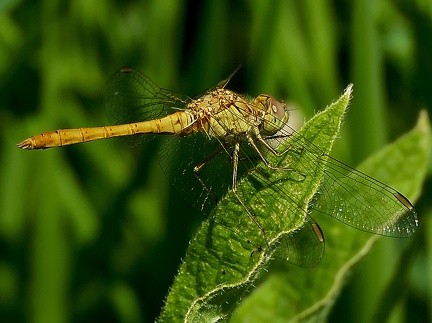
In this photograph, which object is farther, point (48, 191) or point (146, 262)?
point (146, 262)

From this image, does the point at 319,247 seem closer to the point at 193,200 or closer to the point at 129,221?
the point at 193,200

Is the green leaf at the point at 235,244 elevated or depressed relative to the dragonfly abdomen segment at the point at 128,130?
depressed

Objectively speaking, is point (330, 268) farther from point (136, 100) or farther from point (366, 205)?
point (136, 100)

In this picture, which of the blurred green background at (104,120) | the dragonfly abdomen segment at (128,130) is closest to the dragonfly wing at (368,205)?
the blurred green background at (104,120)

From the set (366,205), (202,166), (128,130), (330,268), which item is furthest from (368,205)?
(128,130)

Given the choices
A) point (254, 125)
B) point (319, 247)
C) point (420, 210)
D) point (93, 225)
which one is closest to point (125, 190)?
point (93, 225)

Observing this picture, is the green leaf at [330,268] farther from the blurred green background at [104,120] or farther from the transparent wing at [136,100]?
the transparent wing at [136,100]
